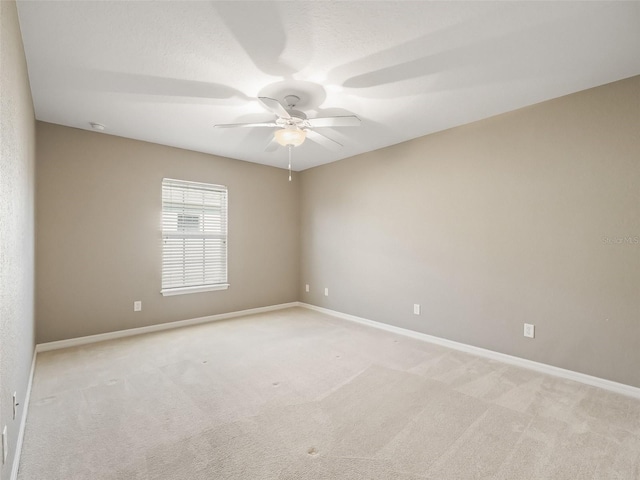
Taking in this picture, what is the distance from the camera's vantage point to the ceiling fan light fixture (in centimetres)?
271

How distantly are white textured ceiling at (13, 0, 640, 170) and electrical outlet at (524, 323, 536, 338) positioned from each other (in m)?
2.08

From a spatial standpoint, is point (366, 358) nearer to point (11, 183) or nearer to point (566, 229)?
point (566, 229)

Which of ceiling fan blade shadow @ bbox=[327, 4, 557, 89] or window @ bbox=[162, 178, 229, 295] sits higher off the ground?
ceiling fan blade shadow @ bbox=[327, 4, 557, 89]

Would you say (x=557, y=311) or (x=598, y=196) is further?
(x=557, y=311)

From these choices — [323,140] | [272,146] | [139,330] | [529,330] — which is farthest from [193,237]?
[529,330]

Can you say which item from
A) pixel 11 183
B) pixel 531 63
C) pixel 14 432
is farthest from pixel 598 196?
pixel 14 432

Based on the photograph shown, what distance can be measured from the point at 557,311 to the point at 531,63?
207 cm

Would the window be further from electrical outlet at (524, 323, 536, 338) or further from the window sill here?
electrical outlet at (524, 323, 536, 338)

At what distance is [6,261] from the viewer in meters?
1.45

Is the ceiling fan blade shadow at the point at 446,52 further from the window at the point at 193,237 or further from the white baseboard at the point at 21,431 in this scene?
the white baseboard at the point at 21,431

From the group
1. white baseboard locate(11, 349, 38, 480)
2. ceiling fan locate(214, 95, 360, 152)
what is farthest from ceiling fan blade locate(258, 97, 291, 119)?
white baseboard locate(11, 349, 38, 480)

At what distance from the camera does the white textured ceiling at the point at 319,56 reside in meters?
1.76

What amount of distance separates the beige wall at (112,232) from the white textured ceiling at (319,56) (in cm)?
56

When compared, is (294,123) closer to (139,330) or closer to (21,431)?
(21,431)
